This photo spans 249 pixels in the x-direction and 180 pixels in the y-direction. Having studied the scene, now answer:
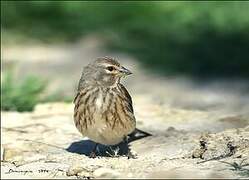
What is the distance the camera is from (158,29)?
13820 mm

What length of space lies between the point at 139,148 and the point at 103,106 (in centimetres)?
66

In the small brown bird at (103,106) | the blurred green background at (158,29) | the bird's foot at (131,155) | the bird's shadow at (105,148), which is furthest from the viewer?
the blurred green background at (158,29)

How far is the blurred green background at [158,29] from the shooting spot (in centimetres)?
1254

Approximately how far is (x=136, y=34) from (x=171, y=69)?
1.80 metres

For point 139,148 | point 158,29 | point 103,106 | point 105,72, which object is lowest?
point 139,148

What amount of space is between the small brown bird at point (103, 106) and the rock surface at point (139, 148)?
221 millimetres

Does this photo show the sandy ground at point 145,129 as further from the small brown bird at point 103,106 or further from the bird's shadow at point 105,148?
the small brown bird at point 103,106

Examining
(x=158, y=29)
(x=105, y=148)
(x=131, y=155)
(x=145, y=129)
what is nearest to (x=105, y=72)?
(x=131, y=155)

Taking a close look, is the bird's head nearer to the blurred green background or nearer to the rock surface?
the rock surface

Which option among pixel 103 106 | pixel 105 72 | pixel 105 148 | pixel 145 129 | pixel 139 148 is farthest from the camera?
pixel 145 129

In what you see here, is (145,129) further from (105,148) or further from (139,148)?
(139,148)

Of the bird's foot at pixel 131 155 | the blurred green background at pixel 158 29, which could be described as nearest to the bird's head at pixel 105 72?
the bird's foot at pixel 131 155

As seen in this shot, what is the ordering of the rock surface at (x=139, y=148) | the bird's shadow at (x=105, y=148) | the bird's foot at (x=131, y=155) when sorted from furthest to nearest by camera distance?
the bird's shadow at (x=105, y=148) → the bird's foot at (x=131, y=155) → the rock surface at (x=139, y=148)

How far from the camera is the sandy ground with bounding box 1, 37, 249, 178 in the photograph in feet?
21.5
